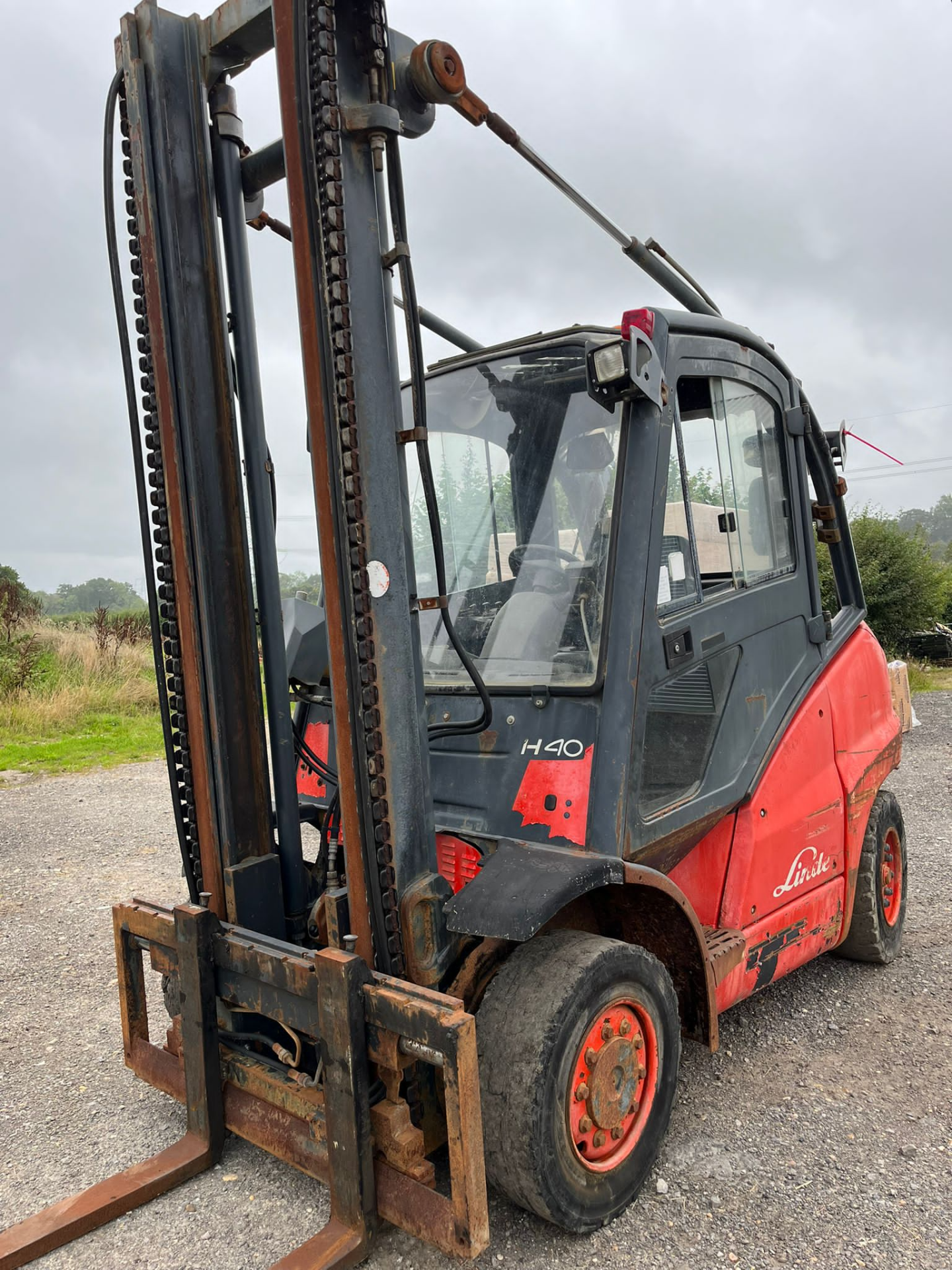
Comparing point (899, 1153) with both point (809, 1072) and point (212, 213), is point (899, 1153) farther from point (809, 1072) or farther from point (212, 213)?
point (212, 213)

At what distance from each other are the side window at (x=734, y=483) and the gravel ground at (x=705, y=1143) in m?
1.81

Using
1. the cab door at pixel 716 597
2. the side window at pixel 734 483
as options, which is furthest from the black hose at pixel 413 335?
the side window at pixel 734 483

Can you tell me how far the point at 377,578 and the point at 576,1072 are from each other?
1.42 metres

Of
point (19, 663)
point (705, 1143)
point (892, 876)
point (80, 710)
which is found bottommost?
point (705, 1143)

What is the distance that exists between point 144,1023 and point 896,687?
1020 cm

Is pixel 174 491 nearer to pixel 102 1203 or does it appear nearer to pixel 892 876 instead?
pixel 102 1203

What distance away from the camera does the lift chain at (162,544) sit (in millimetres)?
2934

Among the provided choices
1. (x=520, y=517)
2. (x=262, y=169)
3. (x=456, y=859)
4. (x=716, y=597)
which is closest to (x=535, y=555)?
(x=520, y=517)

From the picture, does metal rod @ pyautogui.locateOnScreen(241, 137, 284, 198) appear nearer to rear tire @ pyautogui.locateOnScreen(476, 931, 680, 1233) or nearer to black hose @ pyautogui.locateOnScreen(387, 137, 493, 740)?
black hose @ pyautogui.locateOnScreen(387, 137, 493, 740)

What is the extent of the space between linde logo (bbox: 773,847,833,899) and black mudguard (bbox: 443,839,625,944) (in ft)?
4.13

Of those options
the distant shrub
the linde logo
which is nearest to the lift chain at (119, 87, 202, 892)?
the linde logo

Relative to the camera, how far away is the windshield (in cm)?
307

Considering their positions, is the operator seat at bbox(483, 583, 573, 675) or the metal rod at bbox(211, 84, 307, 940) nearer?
the metal rod at bbox(211, 84, 307, 940)

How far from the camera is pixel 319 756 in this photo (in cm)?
377
